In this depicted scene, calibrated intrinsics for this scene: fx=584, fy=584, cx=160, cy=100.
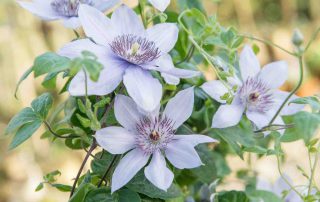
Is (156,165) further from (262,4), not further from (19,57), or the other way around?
(262,4)

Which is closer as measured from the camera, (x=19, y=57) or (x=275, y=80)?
(x=275, y=80)

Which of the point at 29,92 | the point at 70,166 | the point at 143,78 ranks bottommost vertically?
the point at 70,166

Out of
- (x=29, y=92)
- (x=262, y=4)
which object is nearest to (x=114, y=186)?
(x=29, y=92)

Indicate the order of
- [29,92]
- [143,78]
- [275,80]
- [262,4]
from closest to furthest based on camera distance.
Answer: [143,78] < [275,80] < [29,92] < [262,4]

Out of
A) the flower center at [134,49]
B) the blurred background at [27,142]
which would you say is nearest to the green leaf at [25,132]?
the flower center at [134,49]

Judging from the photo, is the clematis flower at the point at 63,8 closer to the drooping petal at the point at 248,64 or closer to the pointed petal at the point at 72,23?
the pointed petal at the point at 72,23

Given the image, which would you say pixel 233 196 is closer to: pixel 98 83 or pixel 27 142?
pixel 98 83

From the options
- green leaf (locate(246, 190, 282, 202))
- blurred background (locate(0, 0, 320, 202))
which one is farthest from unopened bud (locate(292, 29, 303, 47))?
blurred background (locate(0, 0, 320, 202))
